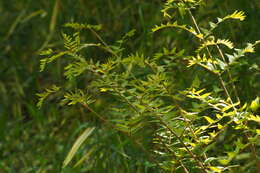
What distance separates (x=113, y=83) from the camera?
1.01 metres

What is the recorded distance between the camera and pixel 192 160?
41.1 inches

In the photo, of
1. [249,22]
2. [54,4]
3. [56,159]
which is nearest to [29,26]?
[54,4]

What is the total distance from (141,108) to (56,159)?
947 millimetres

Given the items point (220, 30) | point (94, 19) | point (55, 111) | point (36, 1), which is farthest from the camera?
point (36, 1)

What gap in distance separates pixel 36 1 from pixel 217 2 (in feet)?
3.26

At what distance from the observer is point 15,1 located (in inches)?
108

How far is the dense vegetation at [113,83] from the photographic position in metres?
1.22

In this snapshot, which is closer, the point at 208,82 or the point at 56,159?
the point at 208,82

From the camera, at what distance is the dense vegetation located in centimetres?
122

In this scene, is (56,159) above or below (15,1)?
below

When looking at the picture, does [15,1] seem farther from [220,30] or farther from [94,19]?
[220,30]

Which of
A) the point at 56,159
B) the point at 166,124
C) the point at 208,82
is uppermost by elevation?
the point at 166,124

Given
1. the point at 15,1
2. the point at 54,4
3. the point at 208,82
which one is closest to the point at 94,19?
the point at 54,4

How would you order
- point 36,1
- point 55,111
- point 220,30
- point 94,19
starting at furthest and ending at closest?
Answer: 1. point 36,1
2. point 94,19
3. point 55,111
4. point 220,30
